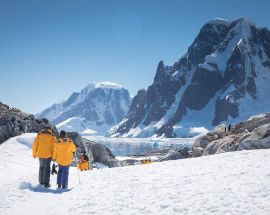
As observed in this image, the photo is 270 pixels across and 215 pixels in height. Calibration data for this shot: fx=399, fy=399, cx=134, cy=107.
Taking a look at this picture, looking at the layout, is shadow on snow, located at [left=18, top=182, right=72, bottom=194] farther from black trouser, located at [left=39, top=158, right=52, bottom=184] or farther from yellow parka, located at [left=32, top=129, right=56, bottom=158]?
yellow parka, located at [left=32, top=129, right=56, bottom=158]

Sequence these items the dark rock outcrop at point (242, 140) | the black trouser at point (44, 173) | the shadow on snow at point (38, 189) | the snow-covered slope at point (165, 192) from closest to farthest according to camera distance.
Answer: the snow-covered slope at point (165, 192)
the shadow on snow at point (38, 189)
the black trouser at point (44, 173)
the dark rock outcrop at point (242, 140)

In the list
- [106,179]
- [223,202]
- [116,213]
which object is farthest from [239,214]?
[106,179]

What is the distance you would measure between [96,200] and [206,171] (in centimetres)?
477

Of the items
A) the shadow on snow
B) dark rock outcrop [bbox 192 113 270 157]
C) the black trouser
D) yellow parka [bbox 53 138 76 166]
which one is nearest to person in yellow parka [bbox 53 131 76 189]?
yellow parka [bbox 53 138 76 166]

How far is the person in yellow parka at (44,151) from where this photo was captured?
50.4ft

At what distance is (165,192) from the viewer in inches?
477

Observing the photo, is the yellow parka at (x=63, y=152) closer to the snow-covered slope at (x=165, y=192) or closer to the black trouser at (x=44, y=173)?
the black trouser at (x=44, y=173)

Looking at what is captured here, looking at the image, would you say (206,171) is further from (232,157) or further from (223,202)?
(223,202)

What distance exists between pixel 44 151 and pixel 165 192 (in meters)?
5.79

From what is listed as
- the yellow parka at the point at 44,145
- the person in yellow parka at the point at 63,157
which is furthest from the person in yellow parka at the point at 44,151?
the person in yellow parka at the point at 63,157

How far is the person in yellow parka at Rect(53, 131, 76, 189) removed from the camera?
15.0 meters

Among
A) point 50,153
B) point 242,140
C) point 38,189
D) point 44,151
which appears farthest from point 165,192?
point 242,140

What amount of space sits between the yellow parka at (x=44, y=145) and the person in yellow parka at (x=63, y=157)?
0.90ft

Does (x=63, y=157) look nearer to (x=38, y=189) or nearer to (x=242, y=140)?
(x=38, y=189)
